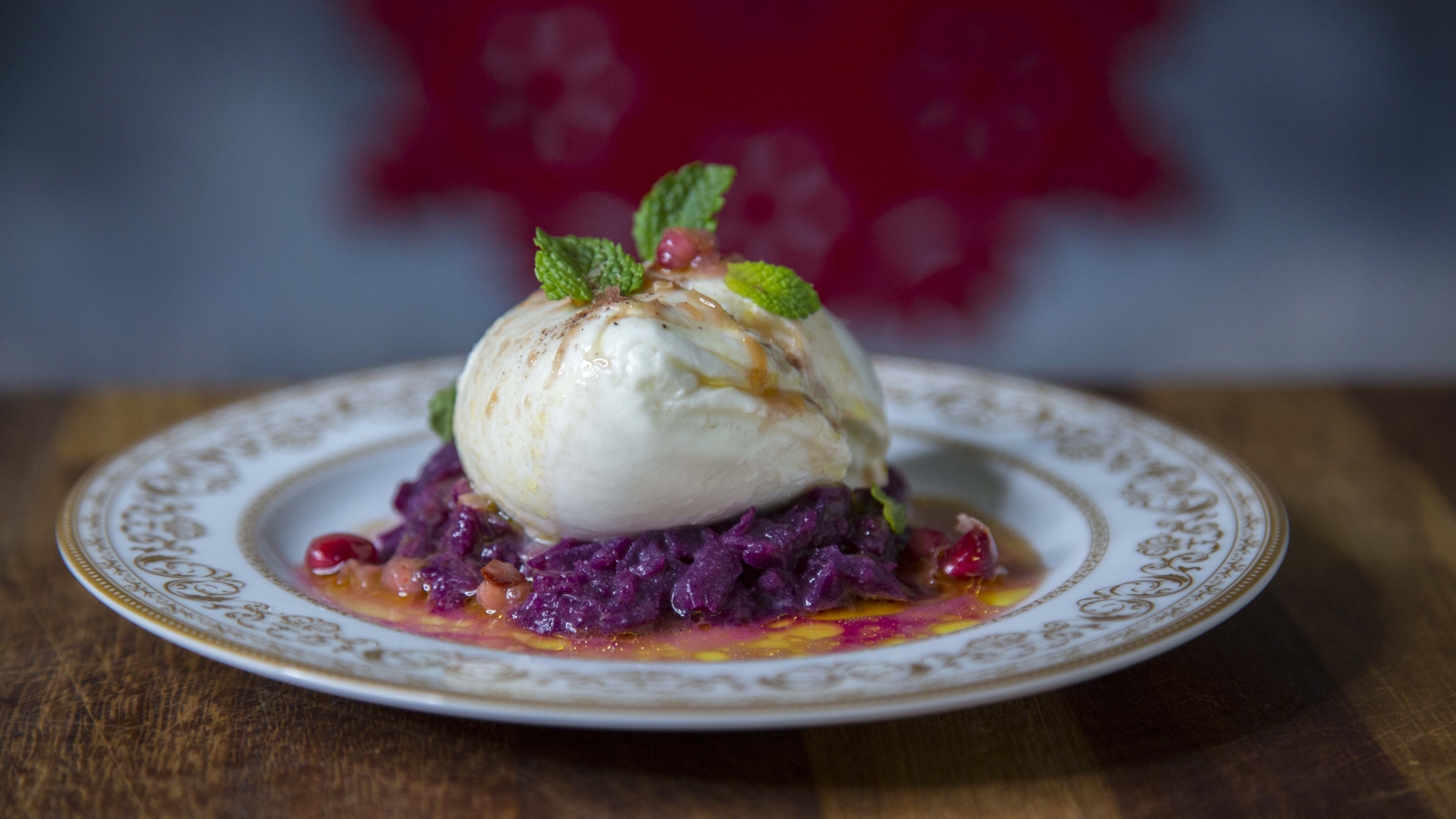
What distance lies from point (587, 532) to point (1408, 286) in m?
5.21

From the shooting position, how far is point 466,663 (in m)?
2.08

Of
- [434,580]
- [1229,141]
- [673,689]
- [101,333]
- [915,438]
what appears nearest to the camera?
[673,689]

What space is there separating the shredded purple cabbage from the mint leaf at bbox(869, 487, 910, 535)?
0.07 feet

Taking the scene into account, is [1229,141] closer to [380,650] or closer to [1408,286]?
[1408,286]

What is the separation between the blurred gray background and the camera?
221 inches

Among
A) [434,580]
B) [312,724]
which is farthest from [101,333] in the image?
[312,724]

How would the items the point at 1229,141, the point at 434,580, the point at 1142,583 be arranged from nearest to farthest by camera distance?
the point at 1142,583 → the point at 434,580 → the point at 1229,141

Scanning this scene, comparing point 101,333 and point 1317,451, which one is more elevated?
point 1317,451

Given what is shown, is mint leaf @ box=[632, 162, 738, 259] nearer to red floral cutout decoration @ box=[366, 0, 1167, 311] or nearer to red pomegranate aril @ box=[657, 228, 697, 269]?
red pomegranate aril @ box=[657, 228, 697, 269]

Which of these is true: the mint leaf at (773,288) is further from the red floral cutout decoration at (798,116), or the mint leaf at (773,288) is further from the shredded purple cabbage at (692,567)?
the red floral cutout decoration at (798,116)

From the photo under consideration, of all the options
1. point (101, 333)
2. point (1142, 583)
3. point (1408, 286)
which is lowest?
point (101, 333)

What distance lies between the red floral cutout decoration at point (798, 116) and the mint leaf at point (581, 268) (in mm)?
2131

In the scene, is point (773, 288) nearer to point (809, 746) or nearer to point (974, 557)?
point (974, 557)

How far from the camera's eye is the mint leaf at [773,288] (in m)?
2.87
